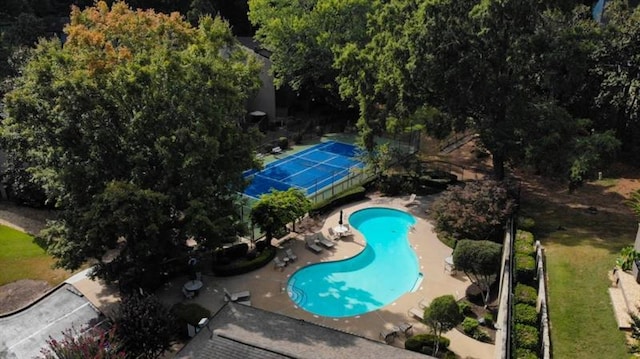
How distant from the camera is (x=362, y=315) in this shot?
75.3 ft

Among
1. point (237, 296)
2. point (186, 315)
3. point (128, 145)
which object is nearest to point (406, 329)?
point (237, 296)

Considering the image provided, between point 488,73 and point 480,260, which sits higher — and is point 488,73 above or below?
above

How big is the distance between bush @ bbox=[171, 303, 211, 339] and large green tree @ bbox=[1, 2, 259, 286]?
2.67 m

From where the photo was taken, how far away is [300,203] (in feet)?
93.1

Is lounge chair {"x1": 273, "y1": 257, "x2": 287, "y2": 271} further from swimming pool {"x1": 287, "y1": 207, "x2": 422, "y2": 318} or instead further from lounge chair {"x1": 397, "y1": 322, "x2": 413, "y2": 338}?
lounge chair {"x1": 397, "y1": 322, "x2": 413, "y2": 338}

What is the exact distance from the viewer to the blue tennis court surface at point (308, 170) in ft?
121

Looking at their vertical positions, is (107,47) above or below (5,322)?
above

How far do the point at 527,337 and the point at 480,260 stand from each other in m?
4.72

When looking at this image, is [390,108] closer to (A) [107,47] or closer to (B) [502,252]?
(B) [502,252]

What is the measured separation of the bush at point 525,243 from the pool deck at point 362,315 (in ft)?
9.98

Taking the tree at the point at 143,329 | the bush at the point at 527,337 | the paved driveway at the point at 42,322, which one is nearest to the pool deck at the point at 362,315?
the bush at the point at 527,337

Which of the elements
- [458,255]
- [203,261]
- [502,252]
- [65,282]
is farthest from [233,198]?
[502,252]

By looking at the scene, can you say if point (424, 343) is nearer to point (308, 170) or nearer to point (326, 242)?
point (326, 242)

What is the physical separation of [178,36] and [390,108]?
13864mm
